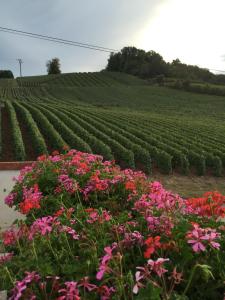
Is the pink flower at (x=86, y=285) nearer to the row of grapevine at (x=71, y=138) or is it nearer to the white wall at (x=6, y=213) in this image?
the white wall at (x=6, y=213)

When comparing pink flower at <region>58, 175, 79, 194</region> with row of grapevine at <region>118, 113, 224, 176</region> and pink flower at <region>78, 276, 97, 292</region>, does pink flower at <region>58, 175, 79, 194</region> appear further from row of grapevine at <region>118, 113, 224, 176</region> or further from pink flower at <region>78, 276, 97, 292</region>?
row of grapevine at <region>118, 113, 224, 176</region>

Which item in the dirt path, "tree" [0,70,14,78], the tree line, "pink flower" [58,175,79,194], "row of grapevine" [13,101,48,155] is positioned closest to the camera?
"pink flower" [58,175,79,194]

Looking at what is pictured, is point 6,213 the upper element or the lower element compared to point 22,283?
lower

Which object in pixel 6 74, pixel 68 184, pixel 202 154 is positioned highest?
pixel 6 74

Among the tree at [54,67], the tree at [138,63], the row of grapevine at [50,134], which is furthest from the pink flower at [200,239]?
the tree at [54,67]

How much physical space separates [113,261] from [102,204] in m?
2.49

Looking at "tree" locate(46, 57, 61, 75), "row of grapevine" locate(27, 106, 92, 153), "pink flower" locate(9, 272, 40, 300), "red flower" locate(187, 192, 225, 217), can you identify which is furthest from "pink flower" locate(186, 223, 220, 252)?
"tree" locate(46, 57, 61, 75)

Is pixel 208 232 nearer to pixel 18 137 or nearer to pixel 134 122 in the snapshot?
pixel 18 137

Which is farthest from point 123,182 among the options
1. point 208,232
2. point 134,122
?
point 134,122

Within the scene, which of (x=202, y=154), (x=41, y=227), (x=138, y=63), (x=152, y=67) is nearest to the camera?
(x=41, y=227)

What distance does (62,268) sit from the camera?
8.76 ft

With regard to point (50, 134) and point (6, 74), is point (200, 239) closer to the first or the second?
point (50, 134)

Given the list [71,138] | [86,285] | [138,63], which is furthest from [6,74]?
[86,285]

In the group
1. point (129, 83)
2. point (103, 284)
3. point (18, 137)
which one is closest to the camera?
point (103, 284)
